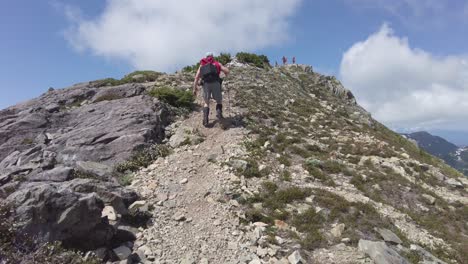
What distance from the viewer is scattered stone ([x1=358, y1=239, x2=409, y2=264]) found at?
8.74 metres

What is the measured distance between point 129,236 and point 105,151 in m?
6.00

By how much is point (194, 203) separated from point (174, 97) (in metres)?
9.81

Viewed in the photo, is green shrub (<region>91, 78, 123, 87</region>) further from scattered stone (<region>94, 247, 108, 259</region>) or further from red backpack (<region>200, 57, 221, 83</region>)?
scattered stone (<region>94, 247, 108, 259</region>)

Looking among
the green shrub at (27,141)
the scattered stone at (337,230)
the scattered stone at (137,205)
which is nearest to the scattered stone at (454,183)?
the scattered stone at (337,230)

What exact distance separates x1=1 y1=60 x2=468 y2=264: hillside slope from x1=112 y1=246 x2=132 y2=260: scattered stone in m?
0.02

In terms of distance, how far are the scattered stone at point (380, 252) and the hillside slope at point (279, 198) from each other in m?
0.03

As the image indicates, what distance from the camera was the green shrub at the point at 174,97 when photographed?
19.8 metres

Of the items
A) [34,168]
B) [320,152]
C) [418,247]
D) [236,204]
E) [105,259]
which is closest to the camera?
[105,259]

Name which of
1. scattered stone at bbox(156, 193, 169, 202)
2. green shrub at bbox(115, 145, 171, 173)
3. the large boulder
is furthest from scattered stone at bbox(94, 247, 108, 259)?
green shrub at bbox(115, 145, 171, 173)

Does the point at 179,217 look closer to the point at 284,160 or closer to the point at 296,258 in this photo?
the point at 296,258

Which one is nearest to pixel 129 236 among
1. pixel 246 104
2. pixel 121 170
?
pixel 121 170

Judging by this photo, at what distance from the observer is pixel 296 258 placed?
864 centimetres

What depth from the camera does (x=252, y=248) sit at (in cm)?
922

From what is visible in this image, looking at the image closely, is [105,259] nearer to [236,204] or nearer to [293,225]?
[236,204]
